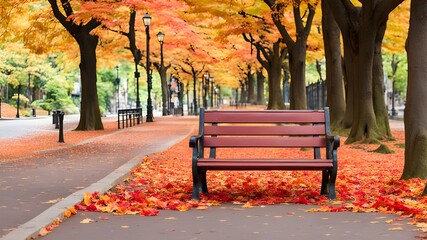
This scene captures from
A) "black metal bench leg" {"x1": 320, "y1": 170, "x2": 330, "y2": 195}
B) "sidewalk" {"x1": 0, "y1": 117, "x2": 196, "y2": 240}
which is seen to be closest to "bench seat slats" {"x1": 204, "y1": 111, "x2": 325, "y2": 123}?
"black metal bench leg" {"x1": 320, "y1": 170, "x2": 330, "y2": 195}

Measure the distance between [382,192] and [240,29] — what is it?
93.5 ft

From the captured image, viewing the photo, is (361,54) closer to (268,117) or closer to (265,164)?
→ (268,117)

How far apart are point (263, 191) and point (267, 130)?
0.96 meters

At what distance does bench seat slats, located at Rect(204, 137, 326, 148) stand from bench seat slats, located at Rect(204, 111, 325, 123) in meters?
0.25

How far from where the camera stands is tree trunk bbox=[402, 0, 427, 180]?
36.6ft

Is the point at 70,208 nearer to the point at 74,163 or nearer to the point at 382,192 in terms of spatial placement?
the point at 382,192

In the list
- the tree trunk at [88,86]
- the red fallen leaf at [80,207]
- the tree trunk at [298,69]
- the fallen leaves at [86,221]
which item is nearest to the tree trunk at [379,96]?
the tree trunk at [298,69]

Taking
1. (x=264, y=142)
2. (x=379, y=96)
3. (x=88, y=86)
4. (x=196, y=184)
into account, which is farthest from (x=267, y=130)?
(x=88, y=86)

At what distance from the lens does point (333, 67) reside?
2802 centimetres

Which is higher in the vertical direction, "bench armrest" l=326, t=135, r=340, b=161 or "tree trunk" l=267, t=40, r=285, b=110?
"tree trunk" l=267, t=40, r=285, b=110

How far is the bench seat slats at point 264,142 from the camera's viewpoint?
33.9ft

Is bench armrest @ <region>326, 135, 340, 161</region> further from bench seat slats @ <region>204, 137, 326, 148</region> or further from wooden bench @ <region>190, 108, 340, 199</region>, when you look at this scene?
bench seat slats @ <region>204, 137, 326, 148</region>

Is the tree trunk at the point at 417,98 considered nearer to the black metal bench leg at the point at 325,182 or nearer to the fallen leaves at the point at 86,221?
the black metal bench leg at the point at 325,182

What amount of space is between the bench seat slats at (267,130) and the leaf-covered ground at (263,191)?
33.7 inches
